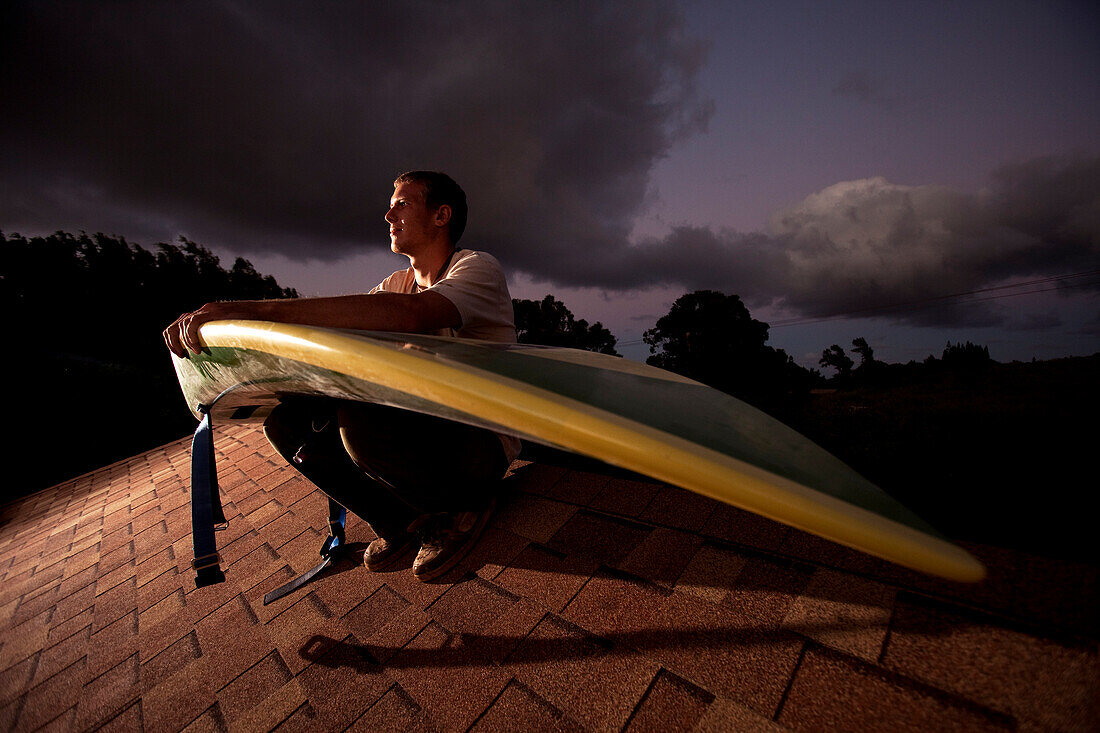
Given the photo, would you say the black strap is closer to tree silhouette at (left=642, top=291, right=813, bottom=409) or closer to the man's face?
the man's face

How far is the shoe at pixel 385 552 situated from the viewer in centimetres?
152

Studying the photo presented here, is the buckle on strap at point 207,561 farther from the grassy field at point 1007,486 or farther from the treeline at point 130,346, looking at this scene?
the treeline at point 130,346

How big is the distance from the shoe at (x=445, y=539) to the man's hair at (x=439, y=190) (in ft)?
4.70

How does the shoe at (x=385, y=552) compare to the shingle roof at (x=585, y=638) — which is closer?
the shingle roof at (x=585, y=638)

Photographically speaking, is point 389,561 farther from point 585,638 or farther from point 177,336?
point 177,336

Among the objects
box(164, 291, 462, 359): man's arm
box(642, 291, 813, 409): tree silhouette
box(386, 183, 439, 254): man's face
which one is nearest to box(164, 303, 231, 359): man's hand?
box(164, 291, 462, 359): man's arm

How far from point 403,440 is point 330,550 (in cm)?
74

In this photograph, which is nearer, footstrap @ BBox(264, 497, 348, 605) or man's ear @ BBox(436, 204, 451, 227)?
footstrap @ BBox(264, 497, 348, 605)

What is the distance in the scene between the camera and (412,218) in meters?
1.94

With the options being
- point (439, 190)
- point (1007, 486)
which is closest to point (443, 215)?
point (439, 190)

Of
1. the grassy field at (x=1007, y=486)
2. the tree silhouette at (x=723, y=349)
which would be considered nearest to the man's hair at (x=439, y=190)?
the grassy field at (x=1007, y=486)

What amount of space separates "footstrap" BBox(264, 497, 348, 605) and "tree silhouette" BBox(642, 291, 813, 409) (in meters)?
16.4

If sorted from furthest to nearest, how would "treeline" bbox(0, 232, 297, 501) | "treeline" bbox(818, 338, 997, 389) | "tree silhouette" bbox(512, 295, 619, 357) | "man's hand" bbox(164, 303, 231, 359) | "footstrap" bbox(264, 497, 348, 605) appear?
"tree silhouette" bbox(512, 295, 619, 357) < "treeline" bbox(818, 338, 997, 389) < "treeline" bbox(0, 232, 297, 501) < "footstrap" bbox(264, 497, 348, 605) < "man's hand" bbox(164, 303, 231, 359)

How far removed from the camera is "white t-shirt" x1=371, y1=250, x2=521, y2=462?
1370 mm
